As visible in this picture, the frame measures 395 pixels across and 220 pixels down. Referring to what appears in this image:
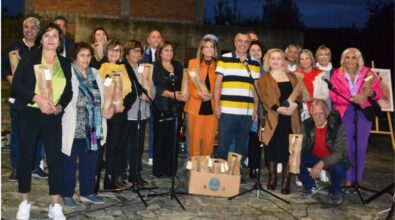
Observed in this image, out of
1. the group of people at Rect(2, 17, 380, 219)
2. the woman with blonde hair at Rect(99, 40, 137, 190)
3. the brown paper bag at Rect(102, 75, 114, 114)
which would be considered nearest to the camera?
the group of people at Rect(2, 17, 380, 219)

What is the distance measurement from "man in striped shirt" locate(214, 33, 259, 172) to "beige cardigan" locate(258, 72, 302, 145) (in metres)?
0.17

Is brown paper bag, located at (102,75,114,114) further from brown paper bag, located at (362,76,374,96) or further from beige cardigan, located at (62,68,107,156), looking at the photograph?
brown paper bag, located at (362,76,374,96)

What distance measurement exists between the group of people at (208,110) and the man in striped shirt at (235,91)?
0.01 meters

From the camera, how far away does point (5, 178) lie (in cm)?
583

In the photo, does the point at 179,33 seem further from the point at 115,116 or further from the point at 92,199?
the point at 92,199

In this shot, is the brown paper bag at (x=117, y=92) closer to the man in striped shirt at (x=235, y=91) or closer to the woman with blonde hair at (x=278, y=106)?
the man in striped shirt at (x=235, y=91)

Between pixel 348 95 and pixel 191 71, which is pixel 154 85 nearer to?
pixel 191 71

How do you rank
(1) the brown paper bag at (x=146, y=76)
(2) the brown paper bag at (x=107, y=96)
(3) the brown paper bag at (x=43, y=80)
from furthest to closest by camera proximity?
(1) the brown paper bag at (x=146, y=76), (2) the brown paper bag at (x=107, y=96), (3) the brown paper bag at (x=43, y=80)

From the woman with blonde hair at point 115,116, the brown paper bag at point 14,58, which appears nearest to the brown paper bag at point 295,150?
the woman with blonde hair at point 115,116

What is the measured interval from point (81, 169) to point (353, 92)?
360cm

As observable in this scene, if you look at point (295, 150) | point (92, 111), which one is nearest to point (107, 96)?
point (92, 111)

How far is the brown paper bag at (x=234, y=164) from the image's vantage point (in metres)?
5.57

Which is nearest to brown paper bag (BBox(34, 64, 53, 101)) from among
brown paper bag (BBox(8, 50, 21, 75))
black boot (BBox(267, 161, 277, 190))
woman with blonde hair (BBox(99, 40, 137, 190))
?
woman with blonde hair (BBox(99, 40, 137, 190))

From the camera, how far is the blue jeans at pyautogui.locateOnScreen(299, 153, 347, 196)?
558 centimetres
